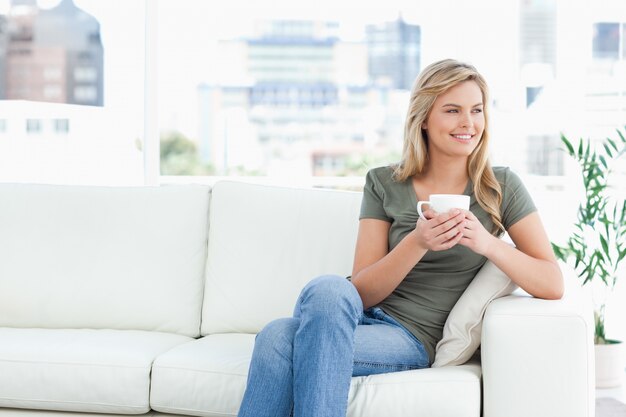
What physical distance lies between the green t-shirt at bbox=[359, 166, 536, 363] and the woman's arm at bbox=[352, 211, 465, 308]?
4 centimetres

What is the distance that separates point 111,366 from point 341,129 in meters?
3.74

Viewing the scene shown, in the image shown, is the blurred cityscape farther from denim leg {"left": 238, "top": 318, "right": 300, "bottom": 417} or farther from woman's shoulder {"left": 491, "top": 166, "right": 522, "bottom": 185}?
denim leg {"left": 238, "top": 318, "right": 300, "bottom": 417}

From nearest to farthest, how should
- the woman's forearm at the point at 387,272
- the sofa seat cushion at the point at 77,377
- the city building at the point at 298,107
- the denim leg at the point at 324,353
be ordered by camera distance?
the denim leg at the point at 324,353 < the woman's forearm at the point at 387,272 < the sofa seat cushion at the point at 77,377 < the city building at the point at 298,107

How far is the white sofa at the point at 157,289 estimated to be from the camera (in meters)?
2.20

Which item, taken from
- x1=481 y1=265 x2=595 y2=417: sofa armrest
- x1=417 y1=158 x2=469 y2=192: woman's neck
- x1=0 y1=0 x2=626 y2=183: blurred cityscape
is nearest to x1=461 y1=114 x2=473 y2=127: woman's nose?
x1=417 y1=158 x2=469 y2=192: woman's neck

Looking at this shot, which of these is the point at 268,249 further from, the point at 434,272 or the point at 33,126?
the point at 33,126

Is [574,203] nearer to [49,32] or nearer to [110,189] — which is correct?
[110,189]

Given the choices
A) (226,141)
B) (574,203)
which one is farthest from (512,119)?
(226,141)

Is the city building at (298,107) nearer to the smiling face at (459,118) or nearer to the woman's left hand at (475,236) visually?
the smiling face at (459,118)

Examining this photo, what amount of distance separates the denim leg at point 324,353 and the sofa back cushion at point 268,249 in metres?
0.70

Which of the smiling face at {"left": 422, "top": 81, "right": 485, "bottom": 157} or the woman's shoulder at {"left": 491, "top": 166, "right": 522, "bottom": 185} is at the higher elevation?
the smiling face at {"left": 422, "top": 81, "right": 485, "bottom": 157}

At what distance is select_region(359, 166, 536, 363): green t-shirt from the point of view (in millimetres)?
2129

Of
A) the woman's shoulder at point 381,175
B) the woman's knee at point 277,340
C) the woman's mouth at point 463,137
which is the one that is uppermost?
the woman's mouth at point 463,137

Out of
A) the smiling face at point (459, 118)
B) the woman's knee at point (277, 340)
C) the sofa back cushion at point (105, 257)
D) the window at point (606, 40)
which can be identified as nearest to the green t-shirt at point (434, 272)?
the smiling face at point (459, 118)
